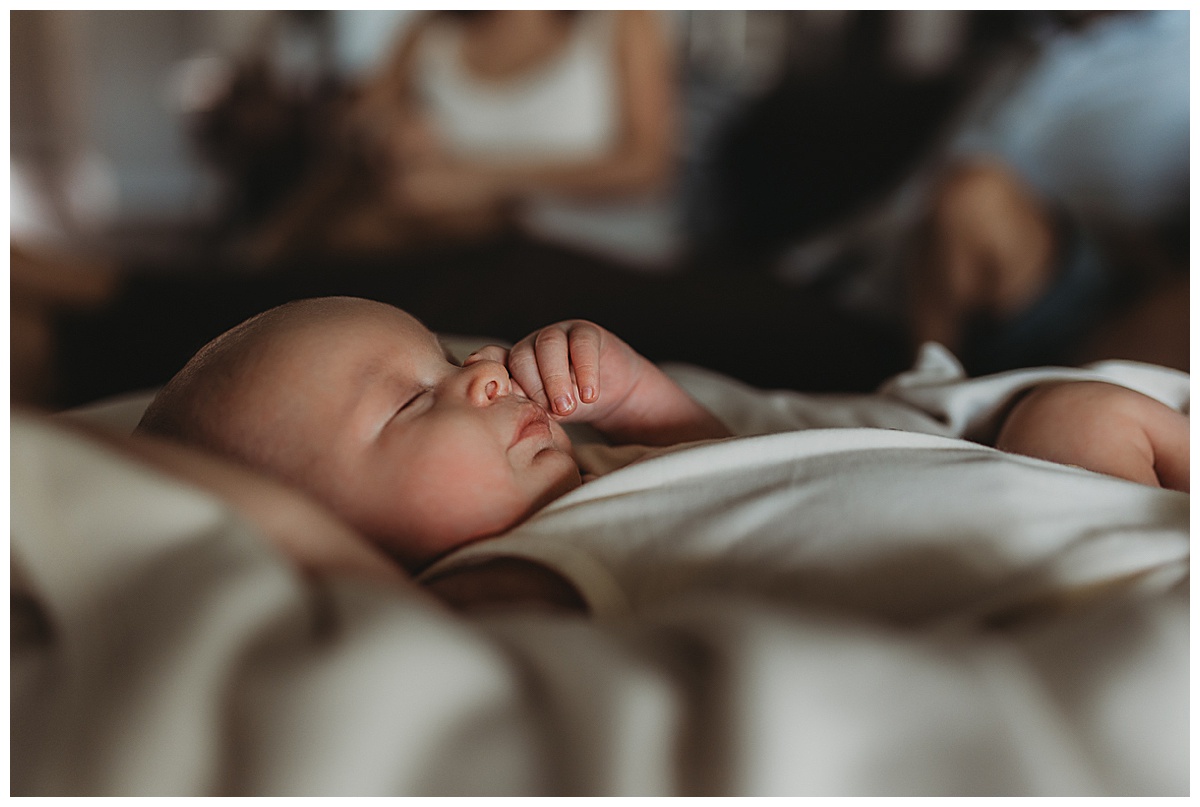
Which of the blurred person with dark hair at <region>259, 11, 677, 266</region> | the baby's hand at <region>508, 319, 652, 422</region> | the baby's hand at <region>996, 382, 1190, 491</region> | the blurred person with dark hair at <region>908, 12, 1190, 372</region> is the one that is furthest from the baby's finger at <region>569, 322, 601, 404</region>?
the blurred person with dark hair at <region>259, 11, 677, 266</region>

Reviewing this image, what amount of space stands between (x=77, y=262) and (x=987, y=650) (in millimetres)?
940

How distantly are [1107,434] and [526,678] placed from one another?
0.87ft

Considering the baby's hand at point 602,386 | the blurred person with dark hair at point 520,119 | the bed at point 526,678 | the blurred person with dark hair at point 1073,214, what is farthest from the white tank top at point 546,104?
the bed at point 526,678

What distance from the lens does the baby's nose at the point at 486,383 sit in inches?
11.1

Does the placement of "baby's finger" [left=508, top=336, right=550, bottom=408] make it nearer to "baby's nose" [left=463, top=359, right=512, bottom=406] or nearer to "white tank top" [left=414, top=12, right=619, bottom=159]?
"baby's nose" [left=463, top=359, right=512, bottom=406]

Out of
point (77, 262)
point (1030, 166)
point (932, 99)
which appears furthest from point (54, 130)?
point (1030, 166)

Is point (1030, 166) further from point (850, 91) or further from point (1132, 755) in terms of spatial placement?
point (1132, 755)

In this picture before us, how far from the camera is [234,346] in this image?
27 centimetres

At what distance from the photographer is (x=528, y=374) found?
0.30 metres

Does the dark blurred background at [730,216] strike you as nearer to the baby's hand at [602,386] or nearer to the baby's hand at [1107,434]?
the baby's hand at [602,386]

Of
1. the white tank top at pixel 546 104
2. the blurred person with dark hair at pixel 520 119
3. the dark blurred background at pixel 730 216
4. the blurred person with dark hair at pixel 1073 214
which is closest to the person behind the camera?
the dark blurred background at pixel 730 216

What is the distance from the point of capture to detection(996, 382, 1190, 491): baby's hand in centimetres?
33

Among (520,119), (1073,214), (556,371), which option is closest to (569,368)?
(556,371)

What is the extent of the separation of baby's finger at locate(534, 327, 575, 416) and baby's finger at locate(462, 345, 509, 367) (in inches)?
0.5
